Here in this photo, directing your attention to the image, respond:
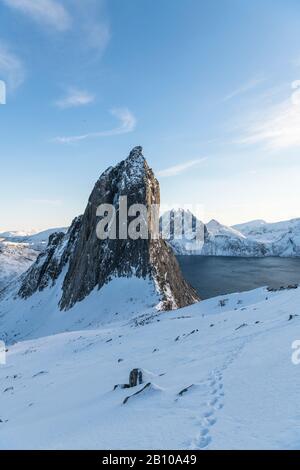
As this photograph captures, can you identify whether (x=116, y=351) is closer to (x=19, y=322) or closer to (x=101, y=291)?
(x=101, y=291)

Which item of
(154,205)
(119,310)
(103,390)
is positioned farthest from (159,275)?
(103,390)

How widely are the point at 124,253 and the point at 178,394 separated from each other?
51.9 m

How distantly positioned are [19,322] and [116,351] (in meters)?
54.8

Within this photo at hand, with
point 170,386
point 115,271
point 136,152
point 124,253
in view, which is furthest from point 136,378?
point 136,152

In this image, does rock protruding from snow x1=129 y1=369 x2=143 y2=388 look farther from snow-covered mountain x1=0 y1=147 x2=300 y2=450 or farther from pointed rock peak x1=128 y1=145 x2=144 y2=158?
pointed rock peak x1=128 y1=145 x2=144 y2=158

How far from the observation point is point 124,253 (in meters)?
62.6

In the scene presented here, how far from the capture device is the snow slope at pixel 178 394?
7.84 meters

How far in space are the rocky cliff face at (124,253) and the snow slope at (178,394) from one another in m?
29.7

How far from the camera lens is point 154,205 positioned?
67.6 meters

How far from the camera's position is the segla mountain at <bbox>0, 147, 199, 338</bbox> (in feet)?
183

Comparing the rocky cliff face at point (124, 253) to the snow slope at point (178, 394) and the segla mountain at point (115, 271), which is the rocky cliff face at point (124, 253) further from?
the snow slope at point (178, 394)

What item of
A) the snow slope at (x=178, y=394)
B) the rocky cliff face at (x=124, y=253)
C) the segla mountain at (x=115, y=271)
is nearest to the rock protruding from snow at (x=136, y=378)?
the snow slope at (x=178, y=394)

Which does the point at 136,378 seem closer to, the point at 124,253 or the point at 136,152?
the point at 124,253
